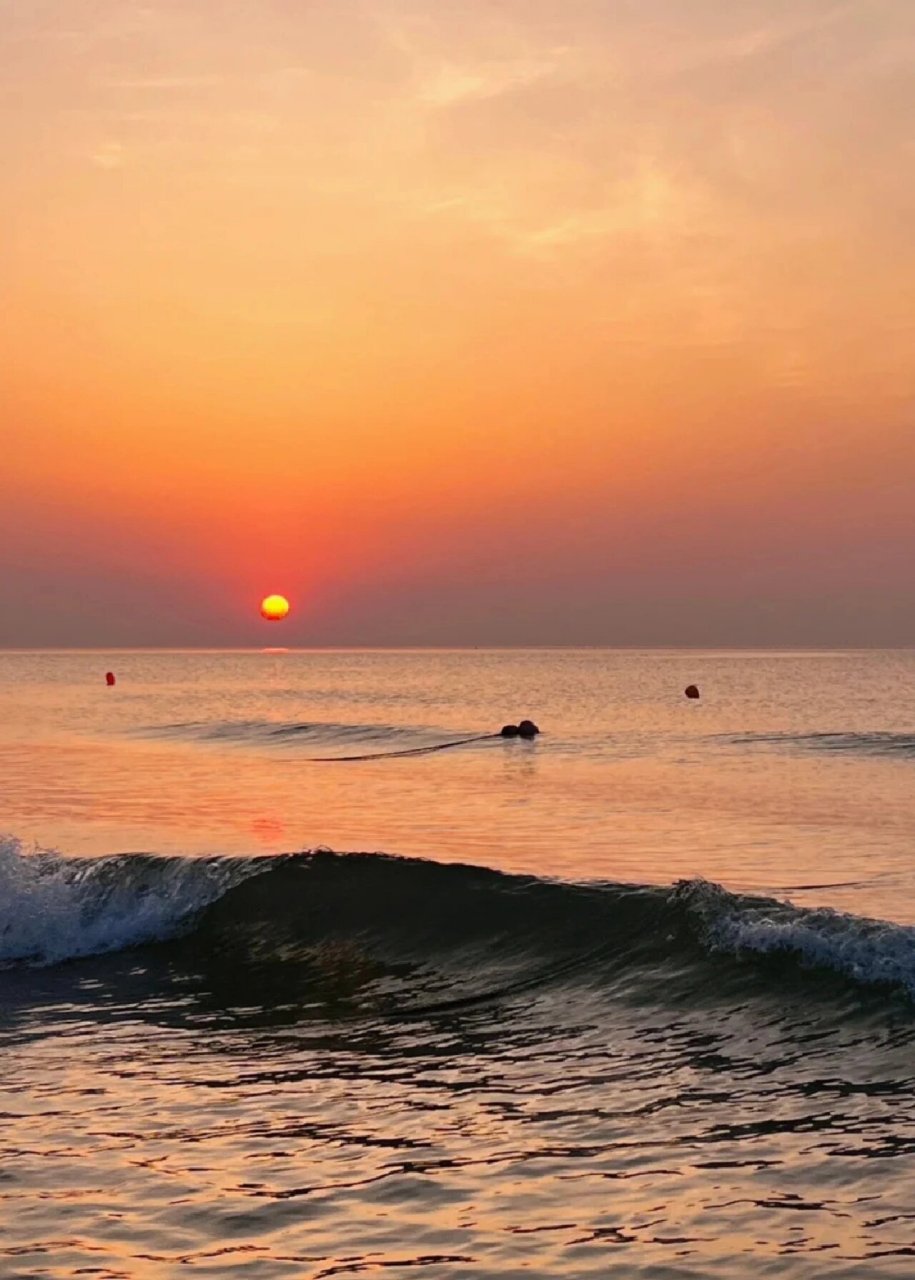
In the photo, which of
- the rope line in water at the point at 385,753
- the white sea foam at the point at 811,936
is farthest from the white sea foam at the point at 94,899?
the rope line in water at the point at 385,753

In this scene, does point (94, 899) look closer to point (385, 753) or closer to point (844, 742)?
point (385, 753)

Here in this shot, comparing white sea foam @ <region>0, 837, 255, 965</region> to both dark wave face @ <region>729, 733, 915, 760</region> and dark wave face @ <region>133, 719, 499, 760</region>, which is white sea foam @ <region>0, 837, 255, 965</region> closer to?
dark wave face @ <region>133, 719, 499, 760</region>

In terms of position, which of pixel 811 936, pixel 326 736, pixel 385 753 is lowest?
pixel 385 753

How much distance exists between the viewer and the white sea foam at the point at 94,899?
762 inches

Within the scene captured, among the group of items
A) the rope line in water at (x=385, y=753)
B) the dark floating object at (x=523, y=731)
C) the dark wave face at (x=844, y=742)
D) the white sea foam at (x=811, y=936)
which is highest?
the white sea foam at (x=811, y=936)

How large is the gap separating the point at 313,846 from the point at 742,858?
357 inches

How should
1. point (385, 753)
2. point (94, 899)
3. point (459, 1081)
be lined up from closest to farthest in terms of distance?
point (459, 1081)
point (94, 899)
point (385, 753)

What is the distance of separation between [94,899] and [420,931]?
5236mm

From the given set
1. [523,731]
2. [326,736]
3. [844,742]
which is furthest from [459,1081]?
[326,736]

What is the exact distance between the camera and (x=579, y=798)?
132 ft

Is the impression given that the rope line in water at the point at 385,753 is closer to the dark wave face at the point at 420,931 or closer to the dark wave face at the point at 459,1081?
the dark wave face at the point at 420,931

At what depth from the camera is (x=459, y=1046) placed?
43.0 ft

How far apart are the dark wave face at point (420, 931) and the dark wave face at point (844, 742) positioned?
3701cm

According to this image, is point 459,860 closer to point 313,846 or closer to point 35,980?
point 313,846
